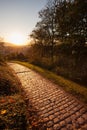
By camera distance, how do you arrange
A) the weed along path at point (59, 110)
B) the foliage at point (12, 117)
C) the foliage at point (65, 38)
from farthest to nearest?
1. the foliage at point (65, 38)
2. the weed along path at point (59, 110)
3. the foliage at point (12, 117)

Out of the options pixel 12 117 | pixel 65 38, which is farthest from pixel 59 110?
pixel 65 38

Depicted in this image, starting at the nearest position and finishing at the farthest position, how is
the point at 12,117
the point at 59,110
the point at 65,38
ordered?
the point at 12,117, the point at 59,110, the point at 65,38

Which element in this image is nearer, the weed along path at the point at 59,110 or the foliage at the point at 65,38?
the weed along path at the point at 59,110

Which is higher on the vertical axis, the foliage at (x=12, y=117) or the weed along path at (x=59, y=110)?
the foliage at (x=12, y=117)

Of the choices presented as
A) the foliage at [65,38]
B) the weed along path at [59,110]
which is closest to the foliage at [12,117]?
the weed along path at [59,110]

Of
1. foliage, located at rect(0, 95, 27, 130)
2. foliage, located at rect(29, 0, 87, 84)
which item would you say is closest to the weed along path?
foliage, located at rect(0, 95, 27, 130)

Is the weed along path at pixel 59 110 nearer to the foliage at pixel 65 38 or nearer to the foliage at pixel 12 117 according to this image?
the foliage at pixel 12 117

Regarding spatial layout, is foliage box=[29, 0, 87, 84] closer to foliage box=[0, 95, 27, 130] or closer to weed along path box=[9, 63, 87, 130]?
weed along path box=[9, 63, 87, 130]

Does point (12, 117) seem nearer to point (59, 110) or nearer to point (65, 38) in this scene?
point (59, 110)

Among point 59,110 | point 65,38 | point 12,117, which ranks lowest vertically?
point 59,110

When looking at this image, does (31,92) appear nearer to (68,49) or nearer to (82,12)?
(82,12)

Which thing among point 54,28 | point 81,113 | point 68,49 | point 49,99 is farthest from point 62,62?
point 81,113

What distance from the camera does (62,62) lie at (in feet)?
53.9

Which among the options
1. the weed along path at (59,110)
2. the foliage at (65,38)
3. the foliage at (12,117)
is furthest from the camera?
the foliage at (65,38)
